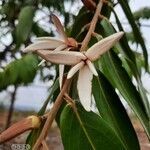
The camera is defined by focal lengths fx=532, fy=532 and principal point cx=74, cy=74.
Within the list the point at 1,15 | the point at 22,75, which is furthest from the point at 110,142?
the point at 1,15

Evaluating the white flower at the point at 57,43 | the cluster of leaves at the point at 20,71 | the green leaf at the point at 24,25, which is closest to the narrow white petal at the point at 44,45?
the white flower at the point at 57,43

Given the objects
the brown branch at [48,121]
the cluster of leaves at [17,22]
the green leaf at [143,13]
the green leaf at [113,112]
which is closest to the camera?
the brown branch at [48,121]

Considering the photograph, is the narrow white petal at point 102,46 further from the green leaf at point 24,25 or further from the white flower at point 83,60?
the green leaf at point 24,25

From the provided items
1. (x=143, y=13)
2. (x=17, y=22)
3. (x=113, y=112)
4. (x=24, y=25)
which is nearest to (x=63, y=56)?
(x=113, y=112)

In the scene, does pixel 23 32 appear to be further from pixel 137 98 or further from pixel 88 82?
pixel 88 82

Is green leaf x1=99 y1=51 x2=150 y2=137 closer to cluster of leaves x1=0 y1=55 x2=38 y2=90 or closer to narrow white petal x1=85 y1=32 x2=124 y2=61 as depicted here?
narrow white petal x1=85 y1=32 x2=124 y2=61
